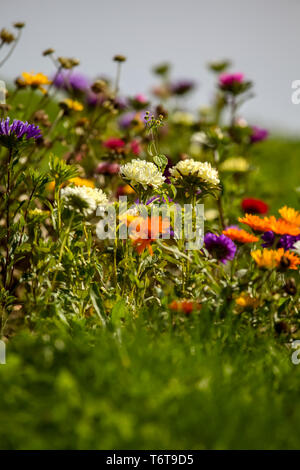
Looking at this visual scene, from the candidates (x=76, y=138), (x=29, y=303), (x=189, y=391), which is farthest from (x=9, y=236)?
(x=76, y=138)

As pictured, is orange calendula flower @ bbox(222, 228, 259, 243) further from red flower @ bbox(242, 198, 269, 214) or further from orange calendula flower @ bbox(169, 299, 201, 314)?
red flower @ bbox(242, 198, 269, 214)

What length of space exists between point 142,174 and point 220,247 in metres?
0.30

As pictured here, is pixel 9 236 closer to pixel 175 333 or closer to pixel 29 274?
pixel 29 274

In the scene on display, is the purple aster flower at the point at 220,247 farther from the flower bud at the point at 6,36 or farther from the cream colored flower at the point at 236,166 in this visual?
the cream colored flower at the point at 236,166

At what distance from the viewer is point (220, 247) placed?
53.7 inches

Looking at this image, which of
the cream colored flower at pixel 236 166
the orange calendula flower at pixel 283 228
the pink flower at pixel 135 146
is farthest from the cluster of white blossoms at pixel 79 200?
the cream colored flower at pixel 236 166

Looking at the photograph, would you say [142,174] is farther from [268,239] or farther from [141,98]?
[141,98]

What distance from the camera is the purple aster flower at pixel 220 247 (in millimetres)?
1362

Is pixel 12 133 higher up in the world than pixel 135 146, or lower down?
lower down

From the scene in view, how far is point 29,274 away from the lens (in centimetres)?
131

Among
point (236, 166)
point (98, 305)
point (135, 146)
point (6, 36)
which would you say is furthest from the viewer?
→ point (236, 166)

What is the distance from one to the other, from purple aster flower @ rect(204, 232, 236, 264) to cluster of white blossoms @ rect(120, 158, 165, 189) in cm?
22

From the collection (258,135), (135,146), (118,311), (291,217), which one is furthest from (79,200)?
(258,135)
